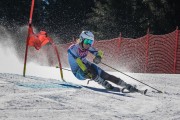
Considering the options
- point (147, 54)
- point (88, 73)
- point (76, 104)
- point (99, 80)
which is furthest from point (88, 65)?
point (147, 54)

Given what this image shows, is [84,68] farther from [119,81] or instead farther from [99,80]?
[119,81]

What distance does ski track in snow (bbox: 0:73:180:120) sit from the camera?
5262mm

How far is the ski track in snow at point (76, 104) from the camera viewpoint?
526 centimetres

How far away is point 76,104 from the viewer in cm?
609

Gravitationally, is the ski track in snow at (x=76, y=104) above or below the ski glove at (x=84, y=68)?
below

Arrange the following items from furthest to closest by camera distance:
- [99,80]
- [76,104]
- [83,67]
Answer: [99,80] < [83,67] < [76,104]

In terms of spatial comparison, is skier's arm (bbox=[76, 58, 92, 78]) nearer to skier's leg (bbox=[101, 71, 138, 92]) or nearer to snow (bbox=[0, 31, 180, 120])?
skier's leg (bbox=[101, 71, 138, 92])

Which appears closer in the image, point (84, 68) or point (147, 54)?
point (84, 68)

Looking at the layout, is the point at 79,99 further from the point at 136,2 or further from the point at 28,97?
the point at 136,2

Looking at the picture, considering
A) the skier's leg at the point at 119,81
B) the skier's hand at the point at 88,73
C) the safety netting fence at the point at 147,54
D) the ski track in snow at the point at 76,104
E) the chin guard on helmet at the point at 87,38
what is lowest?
the ski track in snow at the point at 76,104

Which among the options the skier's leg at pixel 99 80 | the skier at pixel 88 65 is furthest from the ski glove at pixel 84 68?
the skier's leg at pixel 99 80

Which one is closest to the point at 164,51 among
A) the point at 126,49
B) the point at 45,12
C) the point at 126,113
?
the point at 126,49

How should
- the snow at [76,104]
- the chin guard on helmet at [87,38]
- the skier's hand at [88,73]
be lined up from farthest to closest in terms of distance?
1. the chin guard on helmet at [87,38]
2. the skier's hand at [88,73]
3. the snow at [76,104]

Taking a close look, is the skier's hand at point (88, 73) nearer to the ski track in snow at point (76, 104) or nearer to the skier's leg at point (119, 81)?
the skier's leg at point (119, 81)
